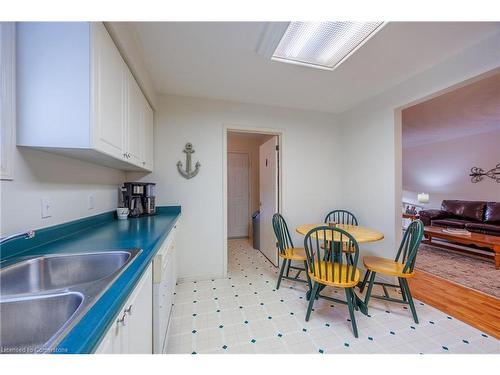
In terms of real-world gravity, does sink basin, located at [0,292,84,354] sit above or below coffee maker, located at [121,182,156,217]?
below

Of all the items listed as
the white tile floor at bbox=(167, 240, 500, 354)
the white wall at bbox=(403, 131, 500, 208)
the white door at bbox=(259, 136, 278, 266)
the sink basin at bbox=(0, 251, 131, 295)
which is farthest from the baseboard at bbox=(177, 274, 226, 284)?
the white wall at bbox=(403, 131, 500, 208)

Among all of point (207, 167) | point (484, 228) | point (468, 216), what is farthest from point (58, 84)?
point (468, 216)

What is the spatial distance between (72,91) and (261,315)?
2114mm

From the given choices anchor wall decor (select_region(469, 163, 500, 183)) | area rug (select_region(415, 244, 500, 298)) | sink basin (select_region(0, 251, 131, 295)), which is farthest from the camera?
anchor wall decor (select_region(469, 163, 500, 183))

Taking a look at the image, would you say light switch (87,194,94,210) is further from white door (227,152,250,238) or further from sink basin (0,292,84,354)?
white door (227,152,250,238)

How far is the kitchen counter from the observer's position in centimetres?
47

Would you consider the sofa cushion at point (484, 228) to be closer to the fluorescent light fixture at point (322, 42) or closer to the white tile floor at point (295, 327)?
the white tile floor at point (295, 327)

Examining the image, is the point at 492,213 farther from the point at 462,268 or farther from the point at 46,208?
the point at 46,208

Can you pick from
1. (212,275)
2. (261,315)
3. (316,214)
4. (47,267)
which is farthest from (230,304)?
(316,214)

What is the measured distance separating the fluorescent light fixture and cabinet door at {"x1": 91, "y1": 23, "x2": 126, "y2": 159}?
46.2 inches

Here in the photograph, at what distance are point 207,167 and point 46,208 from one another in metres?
1.62

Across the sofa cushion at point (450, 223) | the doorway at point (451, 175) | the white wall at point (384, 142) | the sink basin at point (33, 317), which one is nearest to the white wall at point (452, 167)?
the doorway at point (451, 175)
